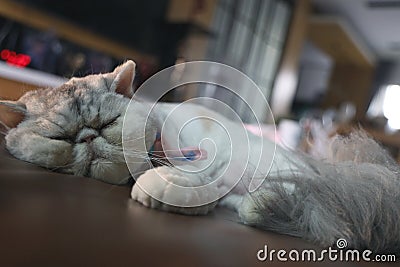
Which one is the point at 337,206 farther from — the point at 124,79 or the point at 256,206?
the point at 124,79

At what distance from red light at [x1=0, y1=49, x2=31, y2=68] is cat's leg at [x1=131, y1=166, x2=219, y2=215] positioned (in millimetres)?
2000

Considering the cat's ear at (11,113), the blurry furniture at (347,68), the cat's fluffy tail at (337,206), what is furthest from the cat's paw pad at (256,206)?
the blurry furniture at (347,68)

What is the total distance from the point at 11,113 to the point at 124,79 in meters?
0.16

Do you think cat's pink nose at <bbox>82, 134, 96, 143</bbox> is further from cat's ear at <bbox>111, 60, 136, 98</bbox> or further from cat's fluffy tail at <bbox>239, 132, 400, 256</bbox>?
cat's fluffy tail at <bbox>239, 132, 400, 256</bbox>

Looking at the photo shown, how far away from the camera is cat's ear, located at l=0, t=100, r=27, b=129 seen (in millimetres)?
607

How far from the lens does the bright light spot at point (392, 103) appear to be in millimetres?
5873

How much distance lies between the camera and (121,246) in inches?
12.6

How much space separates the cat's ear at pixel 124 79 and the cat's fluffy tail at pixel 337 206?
23 cm

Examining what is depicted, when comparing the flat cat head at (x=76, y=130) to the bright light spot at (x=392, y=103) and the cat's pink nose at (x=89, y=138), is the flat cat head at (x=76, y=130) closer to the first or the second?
the cat's pink nose at (x=89, y=138)

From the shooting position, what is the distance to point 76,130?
23.3 inches

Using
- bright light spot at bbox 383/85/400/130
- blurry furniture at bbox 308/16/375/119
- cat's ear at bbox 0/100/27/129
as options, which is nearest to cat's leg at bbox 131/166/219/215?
cat's ear at bbox 0/100/27/129

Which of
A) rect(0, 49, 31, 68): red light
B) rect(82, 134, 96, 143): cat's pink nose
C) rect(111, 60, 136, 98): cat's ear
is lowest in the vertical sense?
rect(82, 134, 96, 143): cat's pink nose

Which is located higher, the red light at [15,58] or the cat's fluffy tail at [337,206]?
the red light at [15,58]

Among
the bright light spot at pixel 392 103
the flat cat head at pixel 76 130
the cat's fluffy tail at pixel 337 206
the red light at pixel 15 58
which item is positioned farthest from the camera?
the bright light spot at pixel 392 103
